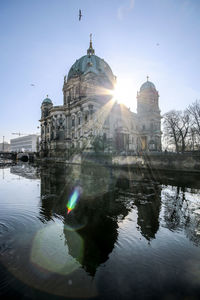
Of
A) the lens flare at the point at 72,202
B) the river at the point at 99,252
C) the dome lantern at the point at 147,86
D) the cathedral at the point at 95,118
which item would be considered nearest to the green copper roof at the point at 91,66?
the cathedral at the point at 95,118

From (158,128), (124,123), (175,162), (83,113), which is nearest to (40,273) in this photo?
(175,162)

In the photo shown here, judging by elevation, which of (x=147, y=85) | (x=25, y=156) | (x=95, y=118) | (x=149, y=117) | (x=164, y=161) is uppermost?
(x=147, y=85)

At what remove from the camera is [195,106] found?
38.5 m

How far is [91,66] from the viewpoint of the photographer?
56.3 m

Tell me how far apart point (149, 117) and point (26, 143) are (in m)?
124

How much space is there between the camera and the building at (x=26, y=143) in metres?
148

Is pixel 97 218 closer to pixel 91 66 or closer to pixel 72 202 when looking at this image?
pixel 72 202

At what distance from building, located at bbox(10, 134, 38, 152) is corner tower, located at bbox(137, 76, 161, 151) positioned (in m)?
99.4

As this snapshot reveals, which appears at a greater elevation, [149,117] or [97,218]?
[149,117]

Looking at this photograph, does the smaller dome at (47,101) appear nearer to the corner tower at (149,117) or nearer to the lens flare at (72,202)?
the corner tower at (149,117)

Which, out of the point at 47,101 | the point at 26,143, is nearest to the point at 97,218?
the point at 47,101

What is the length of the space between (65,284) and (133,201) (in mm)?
7442

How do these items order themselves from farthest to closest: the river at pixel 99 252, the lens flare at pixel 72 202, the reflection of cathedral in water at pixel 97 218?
the lens flare at pixel 72 202 < the reflection of cathedral in water at pixel 97 218 < the river at pixel 99 252

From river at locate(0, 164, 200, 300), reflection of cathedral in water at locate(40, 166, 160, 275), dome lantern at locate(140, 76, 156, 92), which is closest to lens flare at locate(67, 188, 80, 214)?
river at locate(0, 164, 200, 300)
